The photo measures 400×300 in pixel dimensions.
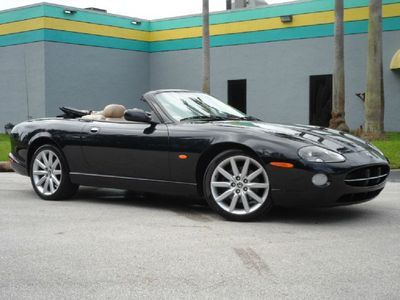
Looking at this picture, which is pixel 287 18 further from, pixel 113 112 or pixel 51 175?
pixel 51 175

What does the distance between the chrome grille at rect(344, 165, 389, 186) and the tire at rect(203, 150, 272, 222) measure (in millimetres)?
758

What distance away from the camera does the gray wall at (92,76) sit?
24.5m

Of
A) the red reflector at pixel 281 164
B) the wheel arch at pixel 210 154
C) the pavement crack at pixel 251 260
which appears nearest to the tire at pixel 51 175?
the wheel arch at pixel 210 154

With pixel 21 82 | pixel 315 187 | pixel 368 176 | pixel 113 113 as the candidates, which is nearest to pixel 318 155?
pixel 315 187

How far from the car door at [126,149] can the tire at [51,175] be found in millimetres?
432

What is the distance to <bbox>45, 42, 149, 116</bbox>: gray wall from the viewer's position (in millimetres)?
24547

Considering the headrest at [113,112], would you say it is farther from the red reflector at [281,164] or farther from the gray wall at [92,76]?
the gray wall at [92,76]

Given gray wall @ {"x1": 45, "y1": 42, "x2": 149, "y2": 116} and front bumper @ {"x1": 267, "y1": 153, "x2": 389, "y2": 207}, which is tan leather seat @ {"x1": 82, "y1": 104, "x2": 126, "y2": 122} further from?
gray wall @ {"x1": 45, "y1": 42, "x2": 149, "y2": 116}

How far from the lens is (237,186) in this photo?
19.3 feet

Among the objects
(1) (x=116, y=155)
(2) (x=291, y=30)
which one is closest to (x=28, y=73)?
(2) (x=291, y=30)

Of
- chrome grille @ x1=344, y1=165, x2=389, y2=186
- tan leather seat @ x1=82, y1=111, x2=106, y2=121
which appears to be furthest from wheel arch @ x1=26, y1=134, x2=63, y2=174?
chrome grille @ x1=344, y1=165, x2=389, y2=186

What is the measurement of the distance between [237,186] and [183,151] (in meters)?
0.70

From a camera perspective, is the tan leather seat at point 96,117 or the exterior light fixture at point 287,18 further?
the exterior light fixture at point 287,18

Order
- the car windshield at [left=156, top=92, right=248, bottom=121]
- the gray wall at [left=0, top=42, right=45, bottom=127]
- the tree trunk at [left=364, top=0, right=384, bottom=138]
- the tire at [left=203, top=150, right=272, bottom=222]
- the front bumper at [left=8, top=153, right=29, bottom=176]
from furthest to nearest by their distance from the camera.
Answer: the gray wall at [left=0, top=42, right=45, bottom=127]
the tree trunk at [left=364, top=0, right=384, bottom=138]
the front bumper at [left=8, top=153, right=29, bottom=176]
the car windshield at [left=156, top=92, right=248, bottom=121]
the tire at [left=203, top=150, right=272, bottom=222]
